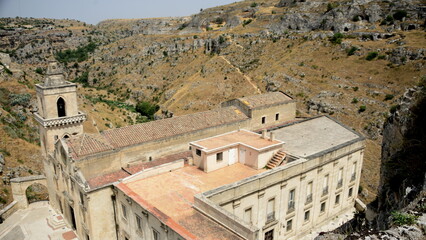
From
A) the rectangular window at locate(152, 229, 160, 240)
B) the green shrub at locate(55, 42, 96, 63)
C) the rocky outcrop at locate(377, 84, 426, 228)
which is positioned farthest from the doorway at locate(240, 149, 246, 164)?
the green shrub at locate(55, 42, 96, 63)

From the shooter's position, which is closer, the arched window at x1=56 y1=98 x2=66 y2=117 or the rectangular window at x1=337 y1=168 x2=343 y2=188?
the rectangular window at x1=337 y1=168 x2=343 y2=188

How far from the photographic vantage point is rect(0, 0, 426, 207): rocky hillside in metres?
45.7

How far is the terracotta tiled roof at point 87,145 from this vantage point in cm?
2366

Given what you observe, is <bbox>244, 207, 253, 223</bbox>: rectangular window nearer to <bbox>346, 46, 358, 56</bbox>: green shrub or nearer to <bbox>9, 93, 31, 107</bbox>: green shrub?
<bbox>346, 46, 358, 56</bbox>: green shrub

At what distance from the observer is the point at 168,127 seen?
2902 centimetres

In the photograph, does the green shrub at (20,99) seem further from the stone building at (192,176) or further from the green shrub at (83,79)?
the green shrub at (83,79)

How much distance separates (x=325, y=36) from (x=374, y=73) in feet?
57.9

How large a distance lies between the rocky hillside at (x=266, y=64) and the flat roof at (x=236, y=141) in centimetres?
1476

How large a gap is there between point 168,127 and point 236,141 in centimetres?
702

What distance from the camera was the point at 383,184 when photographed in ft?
47.2

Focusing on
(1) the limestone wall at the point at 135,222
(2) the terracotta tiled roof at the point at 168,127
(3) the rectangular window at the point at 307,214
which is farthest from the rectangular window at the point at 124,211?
(3) the rectangular window at the point at 307,214

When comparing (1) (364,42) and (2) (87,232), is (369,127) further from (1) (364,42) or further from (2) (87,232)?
(2) (87,232)

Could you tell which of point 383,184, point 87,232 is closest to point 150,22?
point 87,232

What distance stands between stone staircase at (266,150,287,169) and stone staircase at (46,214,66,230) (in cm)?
1965
